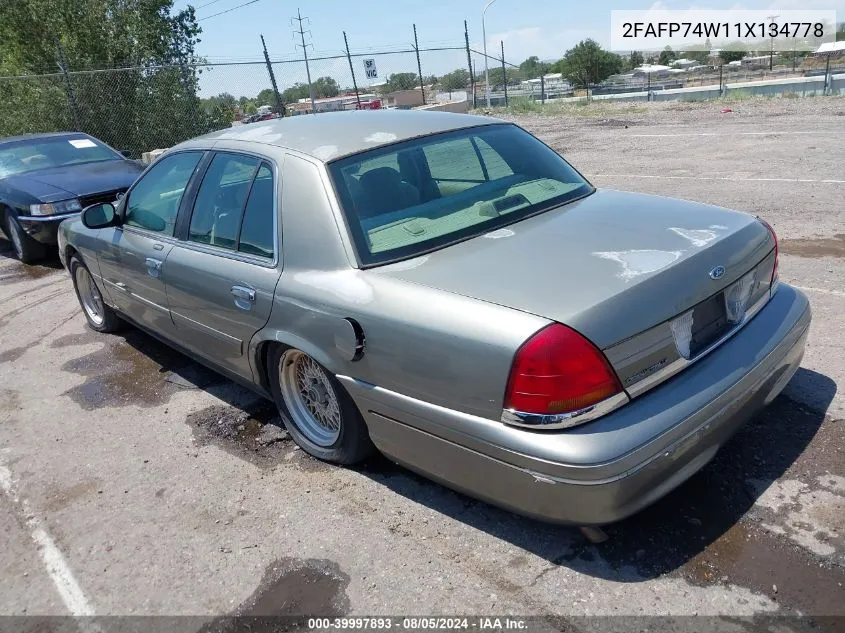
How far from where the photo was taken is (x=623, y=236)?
9.39ft

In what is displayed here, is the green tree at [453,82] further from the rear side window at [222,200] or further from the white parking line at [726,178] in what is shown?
the rear side window at [222,200]

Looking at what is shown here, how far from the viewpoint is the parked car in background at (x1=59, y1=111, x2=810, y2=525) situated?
233 centimetres

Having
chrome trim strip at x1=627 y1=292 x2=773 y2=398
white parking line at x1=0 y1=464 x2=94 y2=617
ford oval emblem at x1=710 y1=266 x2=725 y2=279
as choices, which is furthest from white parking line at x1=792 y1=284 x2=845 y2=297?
white parking line at x1=0 y1=464 x2=94 y2=617

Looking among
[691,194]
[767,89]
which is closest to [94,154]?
[691,194]

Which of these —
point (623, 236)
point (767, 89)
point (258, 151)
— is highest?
point (258, 151)

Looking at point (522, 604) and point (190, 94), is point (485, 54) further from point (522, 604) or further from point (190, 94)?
point (522, 604)

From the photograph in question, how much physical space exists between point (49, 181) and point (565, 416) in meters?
8.17

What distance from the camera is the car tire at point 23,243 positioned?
8.46 meters

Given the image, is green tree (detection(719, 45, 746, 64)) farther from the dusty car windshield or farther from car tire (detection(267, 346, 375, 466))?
car tire (detection(267, 346, 375, 466))

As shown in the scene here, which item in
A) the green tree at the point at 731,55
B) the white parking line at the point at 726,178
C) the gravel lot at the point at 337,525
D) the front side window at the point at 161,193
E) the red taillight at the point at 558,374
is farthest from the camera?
the green tree at the point at 731,55

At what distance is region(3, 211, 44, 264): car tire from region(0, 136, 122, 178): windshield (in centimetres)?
66

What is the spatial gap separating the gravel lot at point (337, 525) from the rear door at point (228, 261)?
604 mm

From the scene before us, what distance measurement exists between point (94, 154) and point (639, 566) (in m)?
9.20

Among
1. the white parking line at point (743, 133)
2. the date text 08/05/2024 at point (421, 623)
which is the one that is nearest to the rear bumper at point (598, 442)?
the date text 08/05/2024 at point (421, 623)
